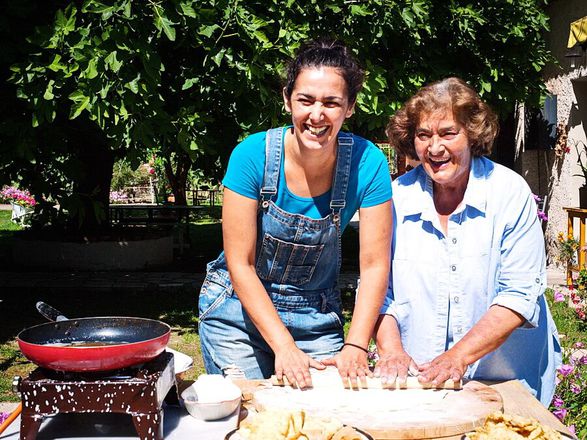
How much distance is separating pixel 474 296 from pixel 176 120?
4.43 meters

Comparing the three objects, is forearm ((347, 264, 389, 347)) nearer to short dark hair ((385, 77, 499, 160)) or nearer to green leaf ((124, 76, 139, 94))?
short dark hair ((385, 77, 499, 160))

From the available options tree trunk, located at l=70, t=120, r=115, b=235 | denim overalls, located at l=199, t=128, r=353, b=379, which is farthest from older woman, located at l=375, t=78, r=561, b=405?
tree trunk, located at l=70, t=120, r=115, b=235

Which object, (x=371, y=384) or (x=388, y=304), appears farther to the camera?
Result: (x=388, y=304)

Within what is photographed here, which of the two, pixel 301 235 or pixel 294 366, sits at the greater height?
pixel 301 235

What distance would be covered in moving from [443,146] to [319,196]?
0.45 metres

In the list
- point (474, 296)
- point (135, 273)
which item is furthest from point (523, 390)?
point (135, 273)

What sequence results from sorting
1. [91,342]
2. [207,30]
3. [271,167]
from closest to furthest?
[91,342]
[271,167]
[207,30]

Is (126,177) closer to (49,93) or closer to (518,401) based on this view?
(49,93)

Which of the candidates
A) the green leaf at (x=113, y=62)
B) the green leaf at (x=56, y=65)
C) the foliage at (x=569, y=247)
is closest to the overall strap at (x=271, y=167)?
the green leaf at (x=113, y=62)

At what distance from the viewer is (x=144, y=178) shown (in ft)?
88.8

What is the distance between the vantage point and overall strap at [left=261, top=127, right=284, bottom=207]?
2.42 metres

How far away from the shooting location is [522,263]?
7.82 feet

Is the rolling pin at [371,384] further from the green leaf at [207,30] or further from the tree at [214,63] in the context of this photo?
the green leaf at [207,30]

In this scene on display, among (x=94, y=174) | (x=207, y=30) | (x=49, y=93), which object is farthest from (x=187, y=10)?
(x=94, y=174)
